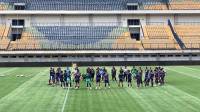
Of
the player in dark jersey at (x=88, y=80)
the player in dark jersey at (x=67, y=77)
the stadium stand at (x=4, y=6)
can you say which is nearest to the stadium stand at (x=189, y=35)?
the stadium stand at (x=4, y=6)

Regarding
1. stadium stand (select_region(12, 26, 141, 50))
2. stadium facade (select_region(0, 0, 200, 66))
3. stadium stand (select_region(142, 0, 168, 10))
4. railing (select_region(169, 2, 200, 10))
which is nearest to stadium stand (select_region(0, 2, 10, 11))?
stadium facade (select_region(0, 0, 200, 66))

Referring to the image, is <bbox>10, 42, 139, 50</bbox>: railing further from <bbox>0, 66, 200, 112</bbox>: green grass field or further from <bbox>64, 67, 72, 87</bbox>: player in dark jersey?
<bbox>64, 67, 72, 87</bbox>: player in dark jersey

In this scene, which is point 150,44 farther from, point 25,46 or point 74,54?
point 25,46

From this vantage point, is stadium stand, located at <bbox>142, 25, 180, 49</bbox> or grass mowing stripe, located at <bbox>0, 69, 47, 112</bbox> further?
stadium stand, located at <bbox>142, 25, 180, 49</bbox>

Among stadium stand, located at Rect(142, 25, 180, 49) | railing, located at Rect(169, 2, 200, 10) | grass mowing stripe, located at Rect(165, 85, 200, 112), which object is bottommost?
grass mowing stripe, located at Rect(165, 85, 200, 112)

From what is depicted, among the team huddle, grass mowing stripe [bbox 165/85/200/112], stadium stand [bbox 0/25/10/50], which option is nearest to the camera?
grass mowing stripe [bbox 165/85/200/112]

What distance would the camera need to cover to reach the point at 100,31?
2689 inches

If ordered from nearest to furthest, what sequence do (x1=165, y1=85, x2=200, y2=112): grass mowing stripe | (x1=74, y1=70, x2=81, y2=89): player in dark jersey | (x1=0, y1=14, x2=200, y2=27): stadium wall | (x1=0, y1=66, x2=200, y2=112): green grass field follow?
(x1=0, y1=66, x2=200, y2=112): green grass field, (x1=165, y1=85, x2=200, y2=112): grass mowing stripe, (x1=74, y1=70, x2=81, y2=89): player in dark jersey, (x1=0, y1=14, x2=200, y2=27): stadium wall

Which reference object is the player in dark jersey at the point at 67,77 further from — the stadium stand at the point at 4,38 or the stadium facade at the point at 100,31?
the stadium stand at the point at 4,38

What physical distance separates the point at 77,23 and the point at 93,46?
686 cm

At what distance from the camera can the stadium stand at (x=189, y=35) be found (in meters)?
63.5

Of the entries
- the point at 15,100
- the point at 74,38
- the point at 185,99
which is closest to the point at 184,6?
the point at 74,38

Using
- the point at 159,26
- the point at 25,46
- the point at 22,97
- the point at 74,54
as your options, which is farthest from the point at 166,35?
the point at 22,97

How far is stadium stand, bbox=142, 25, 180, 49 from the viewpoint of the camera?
63.2 metres
